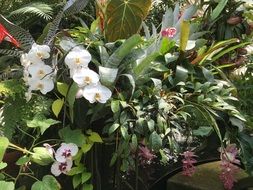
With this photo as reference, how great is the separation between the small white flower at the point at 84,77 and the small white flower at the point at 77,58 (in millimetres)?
18

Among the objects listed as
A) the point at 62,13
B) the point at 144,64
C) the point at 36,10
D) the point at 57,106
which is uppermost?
the point at 62,13

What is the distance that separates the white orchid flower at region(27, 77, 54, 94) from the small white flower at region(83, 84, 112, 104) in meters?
0.13

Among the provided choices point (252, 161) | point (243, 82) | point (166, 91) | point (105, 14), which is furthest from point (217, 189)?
point (105, 14)

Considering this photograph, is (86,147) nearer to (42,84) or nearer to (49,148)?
(49,148)

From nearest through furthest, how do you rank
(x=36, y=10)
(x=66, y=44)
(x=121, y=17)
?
(x=66, y=44), (x=121, y=17), (x=36, y=10)

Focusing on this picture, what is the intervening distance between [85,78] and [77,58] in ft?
0.21

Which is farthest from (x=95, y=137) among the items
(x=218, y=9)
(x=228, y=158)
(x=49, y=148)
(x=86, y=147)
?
(x=218, y=9)

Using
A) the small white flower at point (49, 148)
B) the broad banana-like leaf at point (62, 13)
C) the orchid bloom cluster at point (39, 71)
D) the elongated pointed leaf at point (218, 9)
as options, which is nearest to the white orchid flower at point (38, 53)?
the orchid bloom cluster at point (39, 71)

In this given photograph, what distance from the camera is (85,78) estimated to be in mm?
1312

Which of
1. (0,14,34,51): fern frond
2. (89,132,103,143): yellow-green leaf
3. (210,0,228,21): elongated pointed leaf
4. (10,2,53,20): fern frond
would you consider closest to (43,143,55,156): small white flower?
(89,132,103,143): yellow-green leaf

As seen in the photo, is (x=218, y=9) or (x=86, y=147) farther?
(x=218, y=9)

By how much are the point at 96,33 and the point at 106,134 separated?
39 cm

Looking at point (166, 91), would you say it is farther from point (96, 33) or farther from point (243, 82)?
point (243, 82)

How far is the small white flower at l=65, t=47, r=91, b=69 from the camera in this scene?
4.34 feet
